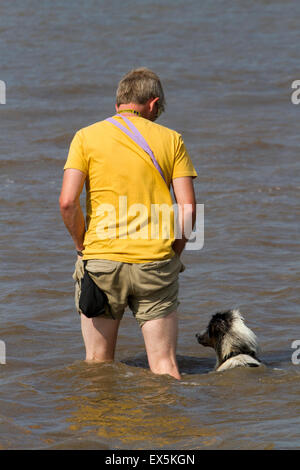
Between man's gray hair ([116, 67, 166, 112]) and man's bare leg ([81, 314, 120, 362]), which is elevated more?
man's gray hair ([116, 67, 166, 112])

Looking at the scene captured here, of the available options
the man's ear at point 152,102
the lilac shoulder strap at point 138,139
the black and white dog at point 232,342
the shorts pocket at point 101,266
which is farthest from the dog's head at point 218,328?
the man's ear at point 152,102

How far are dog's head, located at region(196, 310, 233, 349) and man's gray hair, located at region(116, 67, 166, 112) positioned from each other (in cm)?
177

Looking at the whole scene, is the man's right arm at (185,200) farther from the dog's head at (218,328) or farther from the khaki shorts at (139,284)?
the dog's head at (218,328)

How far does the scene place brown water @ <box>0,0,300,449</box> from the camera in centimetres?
456

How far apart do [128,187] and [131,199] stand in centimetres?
7

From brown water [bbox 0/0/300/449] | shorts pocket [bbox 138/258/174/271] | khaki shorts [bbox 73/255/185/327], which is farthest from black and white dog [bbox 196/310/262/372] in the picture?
shorts pocket [bbox 138/258/174/271]

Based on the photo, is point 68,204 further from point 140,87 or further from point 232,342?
point 232,342

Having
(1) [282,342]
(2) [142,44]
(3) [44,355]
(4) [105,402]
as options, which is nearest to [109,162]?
(4) [105,402]

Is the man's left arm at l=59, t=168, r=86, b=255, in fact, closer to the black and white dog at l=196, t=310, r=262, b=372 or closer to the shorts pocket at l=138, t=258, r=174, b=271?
the shorts pocket at l=138, t=258, r=174, b=271

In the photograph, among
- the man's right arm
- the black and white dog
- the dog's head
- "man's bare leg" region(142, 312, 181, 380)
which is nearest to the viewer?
the man's right arm

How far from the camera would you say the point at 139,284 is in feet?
15.0

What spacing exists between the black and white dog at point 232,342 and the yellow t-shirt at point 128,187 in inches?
45.8

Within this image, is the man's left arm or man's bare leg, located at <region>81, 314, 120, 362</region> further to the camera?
man's bare leg, located at <region>81, 314, 120, 362</region>
